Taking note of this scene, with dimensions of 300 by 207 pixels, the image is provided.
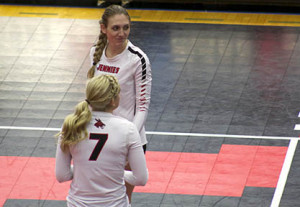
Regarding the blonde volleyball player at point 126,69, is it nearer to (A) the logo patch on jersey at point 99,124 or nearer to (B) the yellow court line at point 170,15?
(A) the logo patch on jersey at point 99,124

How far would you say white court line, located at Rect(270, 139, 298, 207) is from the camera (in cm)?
623

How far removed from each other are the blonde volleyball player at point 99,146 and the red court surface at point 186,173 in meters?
2.99

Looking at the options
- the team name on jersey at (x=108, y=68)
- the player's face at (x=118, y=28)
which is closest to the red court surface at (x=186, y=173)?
the team name on jersey at (x=108, y=68)

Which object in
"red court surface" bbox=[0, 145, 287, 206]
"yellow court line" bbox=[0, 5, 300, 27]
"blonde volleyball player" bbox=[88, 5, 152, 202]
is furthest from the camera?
"yellow court line" bbox=[0, 5, 300, 27]

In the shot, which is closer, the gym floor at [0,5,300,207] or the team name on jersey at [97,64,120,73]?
the team name on jersey at [97,64,120,73]

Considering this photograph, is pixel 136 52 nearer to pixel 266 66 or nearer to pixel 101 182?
pixel 101 182

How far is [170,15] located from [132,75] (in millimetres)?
8009

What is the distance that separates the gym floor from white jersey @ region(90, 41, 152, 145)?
2.01 meters

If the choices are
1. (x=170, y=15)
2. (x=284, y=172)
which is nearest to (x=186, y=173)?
(x=284, y=172)

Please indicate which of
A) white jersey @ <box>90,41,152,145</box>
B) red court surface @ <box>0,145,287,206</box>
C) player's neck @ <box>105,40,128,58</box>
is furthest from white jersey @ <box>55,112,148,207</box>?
red court surface @ <box>0,145,287,206</box>

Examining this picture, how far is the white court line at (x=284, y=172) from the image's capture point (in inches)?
245

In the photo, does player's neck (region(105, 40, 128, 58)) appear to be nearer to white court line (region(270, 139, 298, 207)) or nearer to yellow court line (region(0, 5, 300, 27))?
white court line (region(270, 139, 298, 207))

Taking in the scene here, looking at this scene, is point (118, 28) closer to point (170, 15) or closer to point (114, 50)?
point (114, 50)

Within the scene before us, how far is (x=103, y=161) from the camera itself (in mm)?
3369
